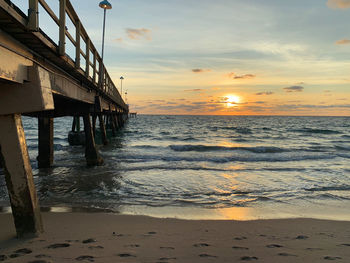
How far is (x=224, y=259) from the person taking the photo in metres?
3.39

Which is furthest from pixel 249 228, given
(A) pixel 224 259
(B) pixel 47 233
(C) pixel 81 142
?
(C) pixel 81 142

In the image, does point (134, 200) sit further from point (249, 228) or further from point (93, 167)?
point (93, 167)

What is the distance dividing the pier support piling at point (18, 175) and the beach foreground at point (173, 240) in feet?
0.87

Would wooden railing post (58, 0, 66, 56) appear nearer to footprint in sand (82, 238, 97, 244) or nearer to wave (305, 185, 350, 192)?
footprint in sand (82, 238, 97, 244)

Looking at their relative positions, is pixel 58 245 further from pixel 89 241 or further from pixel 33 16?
pixel 33 16

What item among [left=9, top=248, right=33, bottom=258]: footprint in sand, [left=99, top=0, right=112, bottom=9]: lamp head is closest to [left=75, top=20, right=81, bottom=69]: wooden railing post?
[left=9, top=248, right=33, bottom=258]: footprint in sand

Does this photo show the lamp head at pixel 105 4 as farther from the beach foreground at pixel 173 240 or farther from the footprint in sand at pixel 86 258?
the footprint in sand at pixel 86 258

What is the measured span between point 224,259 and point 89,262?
165 cm

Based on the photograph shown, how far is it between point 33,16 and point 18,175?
2148 millimetres

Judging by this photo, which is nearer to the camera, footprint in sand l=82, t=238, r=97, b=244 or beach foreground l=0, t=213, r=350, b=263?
beach foreground l=0, t=213, r=350, b=263

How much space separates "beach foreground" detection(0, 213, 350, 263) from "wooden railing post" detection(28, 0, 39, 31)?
9.61 feet

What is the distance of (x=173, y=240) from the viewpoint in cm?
405

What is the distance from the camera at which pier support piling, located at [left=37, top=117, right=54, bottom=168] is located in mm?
10320

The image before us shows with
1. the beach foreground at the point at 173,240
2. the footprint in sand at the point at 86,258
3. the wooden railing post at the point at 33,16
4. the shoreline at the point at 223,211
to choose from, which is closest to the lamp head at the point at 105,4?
the wooden railing post at the point at 33,16
